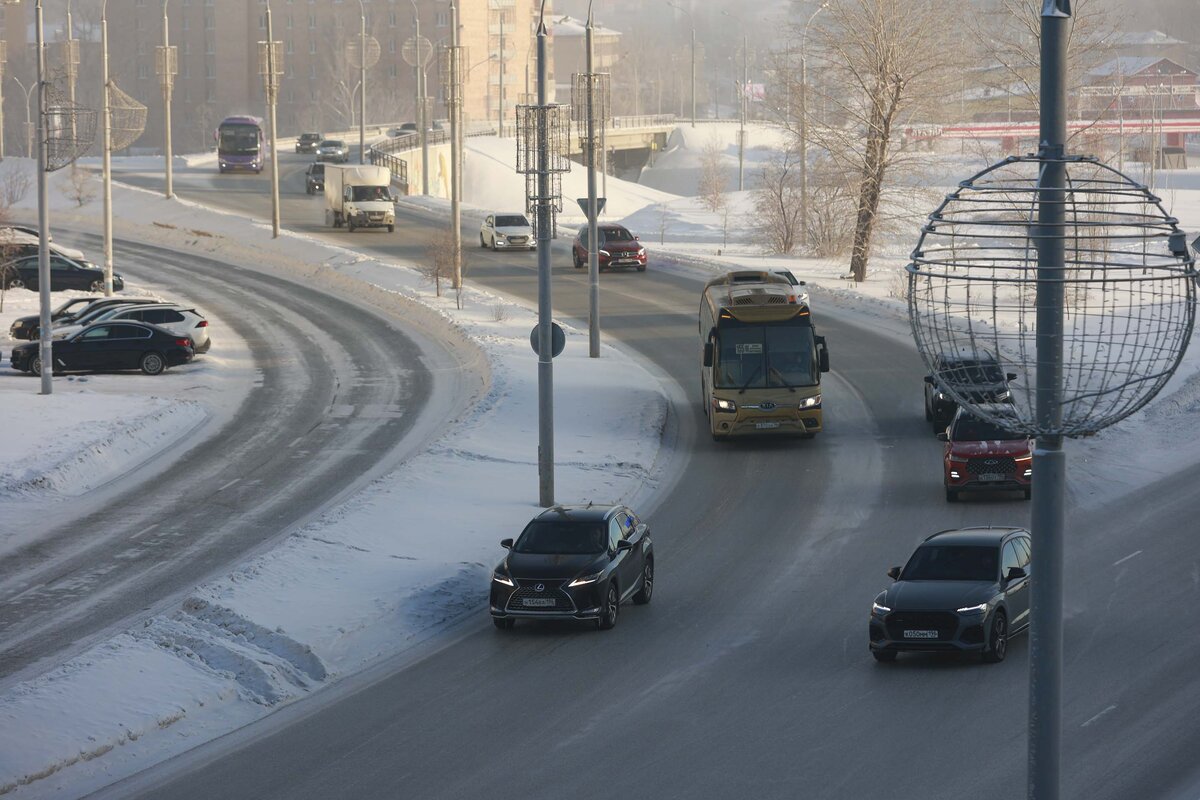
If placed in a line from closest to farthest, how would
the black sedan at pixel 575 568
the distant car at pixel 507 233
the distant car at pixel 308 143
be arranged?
the black sedan at pixel 575 568
the distant car at pixel 507 233
the distant car at pixel 308 143

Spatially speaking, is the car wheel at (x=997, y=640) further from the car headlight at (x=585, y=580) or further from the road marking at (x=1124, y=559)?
the car headlight at (x=585, y=580)

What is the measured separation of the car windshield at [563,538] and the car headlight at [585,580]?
57 cm

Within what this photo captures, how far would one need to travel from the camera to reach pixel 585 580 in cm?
1902

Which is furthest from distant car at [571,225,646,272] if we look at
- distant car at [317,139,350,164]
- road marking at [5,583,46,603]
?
distant car at [317,139,350,164]

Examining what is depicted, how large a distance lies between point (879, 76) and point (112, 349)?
93.9 feet

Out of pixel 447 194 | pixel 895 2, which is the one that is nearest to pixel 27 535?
pixel 895 2

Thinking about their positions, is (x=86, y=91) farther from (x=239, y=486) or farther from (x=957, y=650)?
(x=957, y=650)

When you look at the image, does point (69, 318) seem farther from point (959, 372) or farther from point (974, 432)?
point (959, 372)

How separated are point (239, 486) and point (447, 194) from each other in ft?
240

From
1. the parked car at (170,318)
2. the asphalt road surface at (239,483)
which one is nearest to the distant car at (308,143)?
the asphalt road surface at (239,483)

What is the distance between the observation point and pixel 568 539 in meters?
19.9

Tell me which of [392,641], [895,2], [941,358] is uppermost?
[895,2]

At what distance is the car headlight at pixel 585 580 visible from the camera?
62.2 ft

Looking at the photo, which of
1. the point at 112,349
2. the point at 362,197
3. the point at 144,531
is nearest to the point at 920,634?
the point at 144,531
